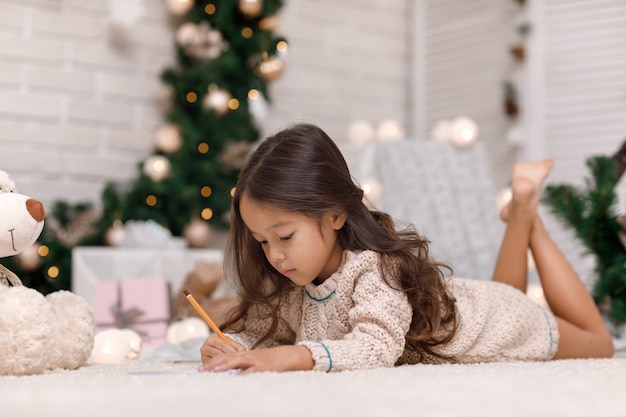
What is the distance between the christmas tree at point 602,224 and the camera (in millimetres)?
1925

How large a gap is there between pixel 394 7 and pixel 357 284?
2.95 metres

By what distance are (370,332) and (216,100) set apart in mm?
1946

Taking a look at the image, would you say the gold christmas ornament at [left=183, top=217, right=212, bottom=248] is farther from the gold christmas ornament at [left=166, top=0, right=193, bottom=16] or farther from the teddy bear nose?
the teddy bear nose

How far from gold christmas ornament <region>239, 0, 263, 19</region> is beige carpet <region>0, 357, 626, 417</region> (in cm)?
219

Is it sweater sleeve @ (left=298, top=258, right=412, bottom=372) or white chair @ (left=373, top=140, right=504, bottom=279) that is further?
white chair @ (left=373, top=140, right=504, bottom=279)

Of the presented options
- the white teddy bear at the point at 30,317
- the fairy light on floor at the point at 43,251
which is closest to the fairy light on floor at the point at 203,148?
the fairy light on floor at the point at 43,251

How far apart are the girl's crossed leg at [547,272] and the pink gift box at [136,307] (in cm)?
81

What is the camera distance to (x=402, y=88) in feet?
13.3

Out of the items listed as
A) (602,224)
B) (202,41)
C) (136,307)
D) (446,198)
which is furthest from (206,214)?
(602,224)

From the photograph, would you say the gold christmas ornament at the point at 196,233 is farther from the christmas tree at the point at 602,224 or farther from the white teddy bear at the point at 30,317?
the white teddy bear at the point at 30,317

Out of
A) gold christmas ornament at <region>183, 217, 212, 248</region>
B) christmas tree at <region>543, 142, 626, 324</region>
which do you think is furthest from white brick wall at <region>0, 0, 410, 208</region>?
christmas tree at <region>543, 142, 626, 324</region>

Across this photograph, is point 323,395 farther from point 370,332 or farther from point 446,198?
point 446,198

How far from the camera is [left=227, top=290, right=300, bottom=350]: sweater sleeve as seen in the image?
1454 millimetres

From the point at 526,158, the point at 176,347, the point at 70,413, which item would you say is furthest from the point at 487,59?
the point at 70,413
